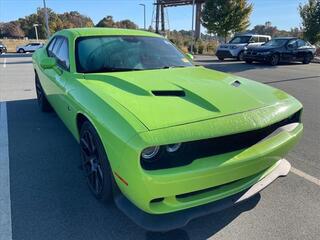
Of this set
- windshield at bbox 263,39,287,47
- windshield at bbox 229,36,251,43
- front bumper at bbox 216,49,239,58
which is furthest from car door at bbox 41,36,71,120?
windshield at bbox 229,36,251,43

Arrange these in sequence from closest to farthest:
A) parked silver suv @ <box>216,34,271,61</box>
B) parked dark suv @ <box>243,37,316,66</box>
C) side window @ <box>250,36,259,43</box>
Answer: parked dark suv @ <box>243,37,316,66</box> → parked silver suv @ <box>216,34,271,61</box> → side window @ <box>250,36,259,43</box>

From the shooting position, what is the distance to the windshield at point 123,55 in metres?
3.51

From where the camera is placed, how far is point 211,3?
30000mm

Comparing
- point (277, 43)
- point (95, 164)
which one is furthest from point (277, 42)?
point (95, 164)

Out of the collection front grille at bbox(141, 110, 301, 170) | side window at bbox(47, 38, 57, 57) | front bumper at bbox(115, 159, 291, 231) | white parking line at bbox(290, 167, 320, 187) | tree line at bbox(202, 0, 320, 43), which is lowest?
white parking line at bbox(290, 167, 320, 187)

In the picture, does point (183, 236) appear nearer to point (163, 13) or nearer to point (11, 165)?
point (11, 165)

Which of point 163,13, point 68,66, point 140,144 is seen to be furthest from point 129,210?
point 163,13

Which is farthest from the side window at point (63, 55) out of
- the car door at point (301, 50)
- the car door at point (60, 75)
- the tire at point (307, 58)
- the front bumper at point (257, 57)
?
the tire at point (307, 58)

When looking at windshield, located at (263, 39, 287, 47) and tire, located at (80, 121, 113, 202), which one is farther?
windshield, located at (263, 39, 287, 47)

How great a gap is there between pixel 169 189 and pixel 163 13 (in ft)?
150

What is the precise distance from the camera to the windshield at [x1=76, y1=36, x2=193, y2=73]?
11.5 feet

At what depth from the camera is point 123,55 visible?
12.1 feet

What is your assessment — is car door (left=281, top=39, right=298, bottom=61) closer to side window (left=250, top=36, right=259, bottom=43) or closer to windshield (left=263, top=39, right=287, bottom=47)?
windshield (left=263, top=39, right=287, bottom=47)

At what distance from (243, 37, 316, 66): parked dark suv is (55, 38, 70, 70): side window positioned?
43.5 feet
